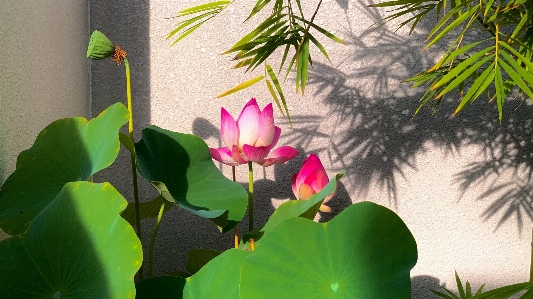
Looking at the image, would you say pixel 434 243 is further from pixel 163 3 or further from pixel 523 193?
pixel 163 3

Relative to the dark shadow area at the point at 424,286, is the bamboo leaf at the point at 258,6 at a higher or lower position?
higher

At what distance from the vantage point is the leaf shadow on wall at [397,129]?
3.73 feet

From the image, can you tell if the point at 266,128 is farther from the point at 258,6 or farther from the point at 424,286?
the point at 424,286

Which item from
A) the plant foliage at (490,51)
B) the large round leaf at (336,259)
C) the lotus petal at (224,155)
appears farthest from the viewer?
the lotus petal at (224,155)

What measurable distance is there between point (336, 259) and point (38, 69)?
30.2 inches

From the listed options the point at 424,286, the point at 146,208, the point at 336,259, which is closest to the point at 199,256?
the point at 146,208

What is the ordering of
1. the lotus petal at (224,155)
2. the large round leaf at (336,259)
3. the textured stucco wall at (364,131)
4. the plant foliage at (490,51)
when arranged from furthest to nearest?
the textured stucco wall at (364,131) → the lotus petal at (224,155) → the plant foliage at (490,51) → the large round leaf at (336,259)

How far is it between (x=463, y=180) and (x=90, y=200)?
96 centimetres

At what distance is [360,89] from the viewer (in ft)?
3.76

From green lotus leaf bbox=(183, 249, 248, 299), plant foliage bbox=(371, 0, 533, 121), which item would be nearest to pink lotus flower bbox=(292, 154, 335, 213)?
plant foliage bbox=(371, 0, 533, 121)

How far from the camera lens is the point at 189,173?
819mm

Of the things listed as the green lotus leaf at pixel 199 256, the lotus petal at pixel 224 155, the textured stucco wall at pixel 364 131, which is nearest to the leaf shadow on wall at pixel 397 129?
the textured stucco wall at pixel 364 131

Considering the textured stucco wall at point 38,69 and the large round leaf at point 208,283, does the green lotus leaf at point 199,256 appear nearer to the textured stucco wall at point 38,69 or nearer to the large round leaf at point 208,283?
the large round leaf at point 208,283

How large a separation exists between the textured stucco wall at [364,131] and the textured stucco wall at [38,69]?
→ 0.05 m
